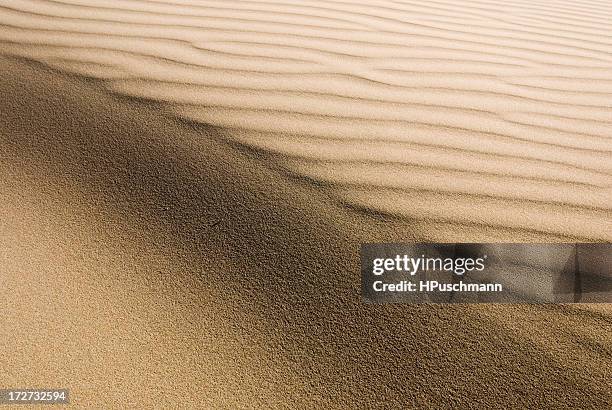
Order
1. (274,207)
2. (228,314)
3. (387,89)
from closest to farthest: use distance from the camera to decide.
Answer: (228,314), (274,207), (387,89)

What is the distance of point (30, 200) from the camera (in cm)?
145

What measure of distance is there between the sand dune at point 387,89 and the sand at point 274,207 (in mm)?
11

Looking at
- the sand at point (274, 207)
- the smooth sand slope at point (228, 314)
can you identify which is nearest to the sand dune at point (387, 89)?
the sand at point (274, 207)

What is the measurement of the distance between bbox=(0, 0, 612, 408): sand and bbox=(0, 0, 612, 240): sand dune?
11 millimetres

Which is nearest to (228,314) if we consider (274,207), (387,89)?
(274,207)

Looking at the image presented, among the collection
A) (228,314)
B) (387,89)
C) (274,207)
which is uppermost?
(387,89)

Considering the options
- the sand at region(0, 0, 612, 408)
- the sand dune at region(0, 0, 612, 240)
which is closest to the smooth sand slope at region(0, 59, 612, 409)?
the sand at region(0, 0, 612, 408)

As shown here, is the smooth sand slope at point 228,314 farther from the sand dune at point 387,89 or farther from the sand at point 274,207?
the sand dune at point 387,89

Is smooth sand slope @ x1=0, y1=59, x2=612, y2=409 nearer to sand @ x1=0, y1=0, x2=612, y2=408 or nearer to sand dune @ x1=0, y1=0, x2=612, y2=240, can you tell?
sand @ x1=0, y1=0, x2=612, y2=408

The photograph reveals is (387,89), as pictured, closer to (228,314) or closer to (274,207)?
(274,207)

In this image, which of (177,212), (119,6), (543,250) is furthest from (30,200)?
(119,6)

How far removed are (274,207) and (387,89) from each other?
875 mm

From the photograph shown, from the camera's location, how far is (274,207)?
146cm

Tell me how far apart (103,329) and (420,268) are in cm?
71
